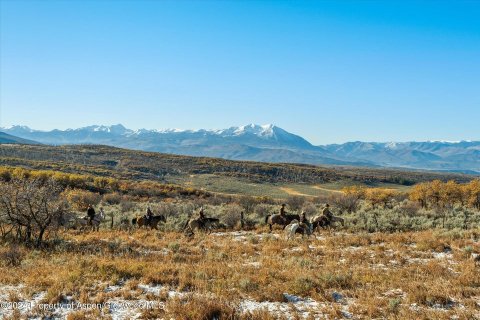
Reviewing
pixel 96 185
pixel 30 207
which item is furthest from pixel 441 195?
pixel 96 185

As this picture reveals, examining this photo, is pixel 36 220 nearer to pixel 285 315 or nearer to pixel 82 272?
pixel 82 272

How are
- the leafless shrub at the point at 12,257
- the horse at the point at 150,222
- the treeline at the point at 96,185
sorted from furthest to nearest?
the treeline at the point at 96,185
the horse at the point at 150,222
the leafless shrub at the point at 12,257

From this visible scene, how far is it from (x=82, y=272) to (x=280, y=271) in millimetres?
5517

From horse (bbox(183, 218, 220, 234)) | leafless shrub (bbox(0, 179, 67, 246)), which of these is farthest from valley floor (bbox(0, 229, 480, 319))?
horse (bbox(183, 218, 220, 234))

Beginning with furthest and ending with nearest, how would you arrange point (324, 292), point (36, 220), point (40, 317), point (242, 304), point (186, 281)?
1. point (36, 220)
2. point (186, 281)
3. point (324, 292)
4. point (242, 304)
5. point (40, 317)


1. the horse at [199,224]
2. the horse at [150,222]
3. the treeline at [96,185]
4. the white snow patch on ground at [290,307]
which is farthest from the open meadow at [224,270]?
the treeline at [96,185]

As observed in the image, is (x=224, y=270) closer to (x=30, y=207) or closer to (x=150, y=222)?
(x=30, y=207)

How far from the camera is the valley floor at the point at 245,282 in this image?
8.02 m

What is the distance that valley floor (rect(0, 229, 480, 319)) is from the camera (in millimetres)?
8016

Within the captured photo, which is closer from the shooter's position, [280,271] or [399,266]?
[280,271]

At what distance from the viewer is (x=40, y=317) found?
25.8ft

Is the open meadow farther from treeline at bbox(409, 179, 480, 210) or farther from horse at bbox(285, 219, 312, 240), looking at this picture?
treeline at bbox(409, 179, 480, 210)

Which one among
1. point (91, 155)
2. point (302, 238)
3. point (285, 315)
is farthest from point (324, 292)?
point (91, 155)

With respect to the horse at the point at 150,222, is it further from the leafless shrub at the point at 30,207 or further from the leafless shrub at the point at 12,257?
the leafless shrub at the point at 12,257
